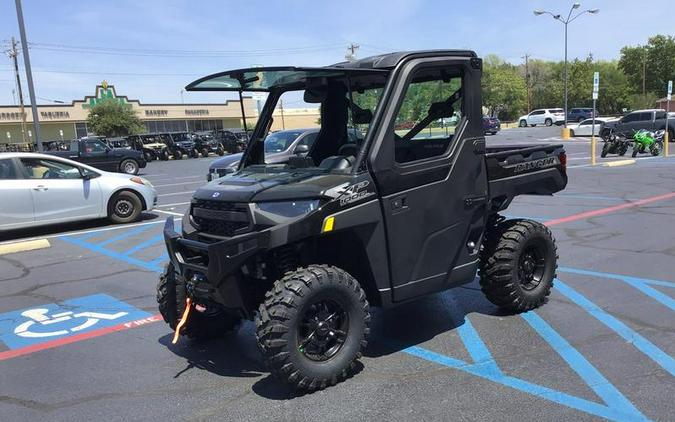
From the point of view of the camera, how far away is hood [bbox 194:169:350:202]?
3.86 m

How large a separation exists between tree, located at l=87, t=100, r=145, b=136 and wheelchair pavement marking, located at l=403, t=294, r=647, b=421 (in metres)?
64.9

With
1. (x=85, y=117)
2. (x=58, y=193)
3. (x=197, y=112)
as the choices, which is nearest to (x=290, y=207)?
(x=58, y=193)

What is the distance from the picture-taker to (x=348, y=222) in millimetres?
3875

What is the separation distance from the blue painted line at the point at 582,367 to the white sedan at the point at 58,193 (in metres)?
8.81

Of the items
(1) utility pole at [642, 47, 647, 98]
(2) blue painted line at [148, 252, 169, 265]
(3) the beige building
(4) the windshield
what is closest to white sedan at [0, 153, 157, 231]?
(4) the windshield

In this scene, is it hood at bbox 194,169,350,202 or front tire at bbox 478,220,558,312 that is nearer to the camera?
hood at bbox 194,169,350,202

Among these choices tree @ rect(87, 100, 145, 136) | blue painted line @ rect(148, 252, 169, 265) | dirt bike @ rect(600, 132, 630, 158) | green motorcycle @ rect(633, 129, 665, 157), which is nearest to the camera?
blue painted line @ rect(148, 252, 169, 265)

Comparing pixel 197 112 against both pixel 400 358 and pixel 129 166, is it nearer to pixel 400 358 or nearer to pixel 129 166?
pixel 129 166

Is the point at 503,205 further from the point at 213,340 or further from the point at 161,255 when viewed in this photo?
the point at 161,255

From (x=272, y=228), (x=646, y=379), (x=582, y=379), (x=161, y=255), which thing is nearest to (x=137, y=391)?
(x=272, y=228)

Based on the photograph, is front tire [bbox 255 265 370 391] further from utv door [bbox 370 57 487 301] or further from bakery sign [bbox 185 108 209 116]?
bakery sign [bbox 185 108 209 116]

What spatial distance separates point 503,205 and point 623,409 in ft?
6.74

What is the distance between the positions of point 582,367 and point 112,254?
692 cm

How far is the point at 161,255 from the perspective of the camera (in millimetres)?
8469
